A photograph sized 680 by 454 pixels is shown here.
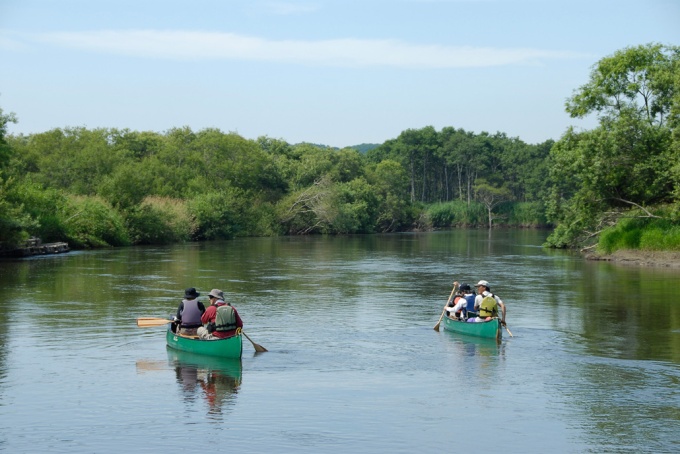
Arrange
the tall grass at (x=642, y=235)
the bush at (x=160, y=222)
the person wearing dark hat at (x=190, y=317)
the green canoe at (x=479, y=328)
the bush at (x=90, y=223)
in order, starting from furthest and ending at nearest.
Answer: the bush at (x=160, y=222), the bush at (x=90, y=223), the tall grass at (x=642, y=235), the green canoe at (x=479, y=328), the person wearing dark hat at (x=190, y=317)

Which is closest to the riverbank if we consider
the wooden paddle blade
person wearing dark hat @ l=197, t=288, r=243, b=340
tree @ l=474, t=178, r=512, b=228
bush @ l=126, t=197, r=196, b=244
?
the wooden paddle blade

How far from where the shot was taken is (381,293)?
3925 centimetres

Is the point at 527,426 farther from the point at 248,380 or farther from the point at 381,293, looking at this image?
the point at 381,293

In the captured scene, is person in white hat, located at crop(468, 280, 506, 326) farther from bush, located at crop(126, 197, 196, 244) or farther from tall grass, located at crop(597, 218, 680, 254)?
bush, located at crop(126, 197, 196, 244)

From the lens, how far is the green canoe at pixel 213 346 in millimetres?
21844

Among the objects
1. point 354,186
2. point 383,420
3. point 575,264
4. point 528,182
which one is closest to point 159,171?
point 354,186

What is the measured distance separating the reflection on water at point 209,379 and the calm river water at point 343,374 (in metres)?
0.05

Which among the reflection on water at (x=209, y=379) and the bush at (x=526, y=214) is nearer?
the reflection on water at (x=209, y=379)

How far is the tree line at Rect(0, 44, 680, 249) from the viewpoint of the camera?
55.4m

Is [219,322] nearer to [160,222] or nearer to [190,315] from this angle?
[190,315]

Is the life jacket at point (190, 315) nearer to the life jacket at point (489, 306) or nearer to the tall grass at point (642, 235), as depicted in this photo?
the life jacket at point (489, 306)

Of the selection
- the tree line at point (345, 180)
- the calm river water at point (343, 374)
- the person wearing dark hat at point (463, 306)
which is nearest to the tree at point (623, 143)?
the tree line at point (345, 180)

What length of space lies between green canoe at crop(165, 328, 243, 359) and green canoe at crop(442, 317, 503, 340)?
772 cm

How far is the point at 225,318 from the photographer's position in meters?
22.2
